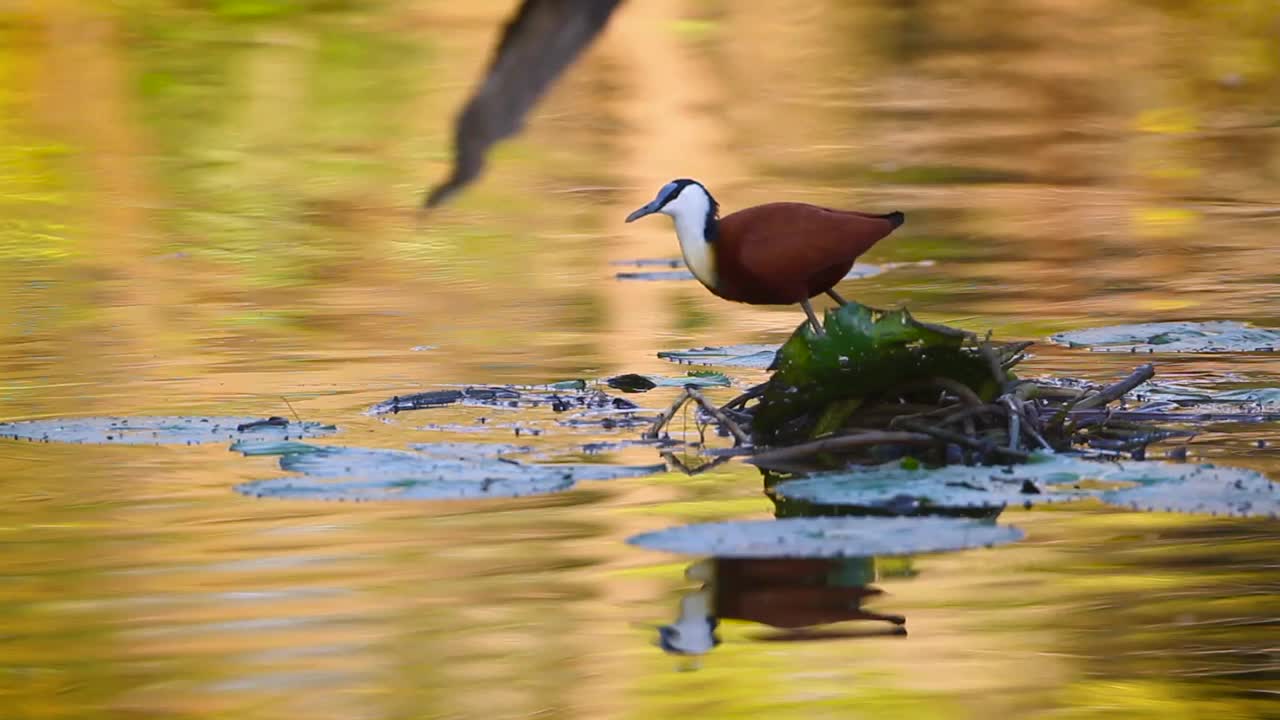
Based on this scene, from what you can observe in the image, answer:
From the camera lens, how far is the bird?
6.15m

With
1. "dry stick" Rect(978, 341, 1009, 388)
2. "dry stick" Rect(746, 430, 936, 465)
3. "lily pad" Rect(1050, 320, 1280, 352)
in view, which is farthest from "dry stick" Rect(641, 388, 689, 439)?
"lily pad" Rect(1050, 320, 1280, 352)

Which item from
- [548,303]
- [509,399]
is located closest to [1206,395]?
[509,399]

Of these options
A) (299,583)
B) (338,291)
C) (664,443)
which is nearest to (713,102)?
(338,291)

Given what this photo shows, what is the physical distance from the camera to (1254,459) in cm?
554

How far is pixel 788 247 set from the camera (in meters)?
6.15

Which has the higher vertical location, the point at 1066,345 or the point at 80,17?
the point at 80,17

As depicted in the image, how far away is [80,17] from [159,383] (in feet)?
36.7

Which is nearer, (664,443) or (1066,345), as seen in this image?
(664,443)

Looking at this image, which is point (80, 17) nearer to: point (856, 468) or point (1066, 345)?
point (1066, 345)

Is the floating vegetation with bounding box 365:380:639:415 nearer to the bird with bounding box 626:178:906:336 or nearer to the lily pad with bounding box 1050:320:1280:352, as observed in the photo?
the bird with bounding box 626:178:906:336

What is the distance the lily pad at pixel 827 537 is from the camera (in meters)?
4.51

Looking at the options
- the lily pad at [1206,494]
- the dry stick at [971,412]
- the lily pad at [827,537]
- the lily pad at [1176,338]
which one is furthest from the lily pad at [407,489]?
the lily pad at [1176,338]

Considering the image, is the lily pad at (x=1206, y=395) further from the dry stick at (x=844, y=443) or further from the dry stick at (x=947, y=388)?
the dry stick at (x=844, y=443)

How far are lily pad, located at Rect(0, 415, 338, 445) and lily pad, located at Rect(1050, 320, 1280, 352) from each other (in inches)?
96.3
